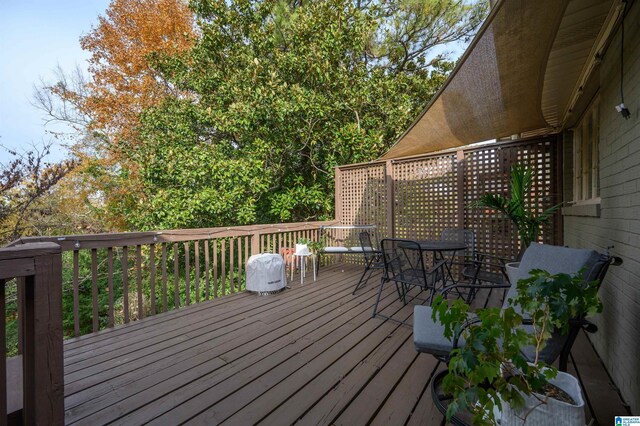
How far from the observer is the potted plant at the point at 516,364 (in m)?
0.99

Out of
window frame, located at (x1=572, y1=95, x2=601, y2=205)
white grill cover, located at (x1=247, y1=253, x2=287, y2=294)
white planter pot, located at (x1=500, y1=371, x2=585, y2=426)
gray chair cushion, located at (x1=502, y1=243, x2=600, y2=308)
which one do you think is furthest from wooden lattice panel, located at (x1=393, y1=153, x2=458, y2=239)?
white planter pot, located at (x1=500, y1=371, x2=585, y2=426)

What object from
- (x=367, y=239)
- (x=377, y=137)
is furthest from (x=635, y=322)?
(x=377, y=137)

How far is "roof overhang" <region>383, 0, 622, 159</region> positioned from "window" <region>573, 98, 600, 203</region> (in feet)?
0.79

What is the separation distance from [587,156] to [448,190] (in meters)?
1.87

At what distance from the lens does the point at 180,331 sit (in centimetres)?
276

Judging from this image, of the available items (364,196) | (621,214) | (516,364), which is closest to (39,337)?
(516,364)

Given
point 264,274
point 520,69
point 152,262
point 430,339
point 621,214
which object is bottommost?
point 264,274

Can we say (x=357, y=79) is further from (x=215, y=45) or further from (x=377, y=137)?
(x=215, y=45)

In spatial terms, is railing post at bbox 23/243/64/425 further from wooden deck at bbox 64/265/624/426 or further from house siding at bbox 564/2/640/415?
house siding at bbox 564/2/640/415

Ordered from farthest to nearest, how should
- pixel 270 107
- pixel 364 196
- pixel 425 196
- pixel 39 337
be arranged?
pixel 270 107 → pixel 364 196 → pixel 425 196 → pixel 39 337

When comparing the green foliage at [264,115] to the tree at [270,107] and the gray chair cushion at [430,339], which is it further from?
the gray chair cushion at [430,339]

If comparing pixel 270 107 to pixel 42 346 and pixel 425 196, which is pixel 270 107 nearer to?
pixel 425 196

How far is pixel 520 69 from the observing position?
2.20 metres

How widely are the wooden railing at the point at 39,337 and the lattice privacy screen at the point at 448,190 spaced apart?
15.8ft
